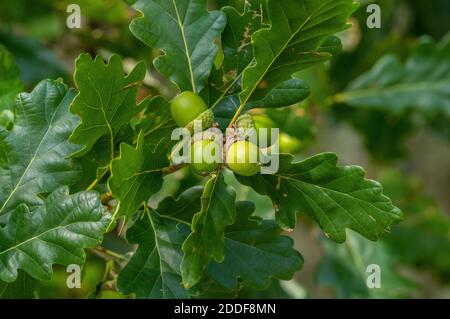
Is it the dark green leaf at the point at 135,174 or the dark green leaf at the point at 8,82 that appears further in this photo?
the dark green leaf at the point at 8,82

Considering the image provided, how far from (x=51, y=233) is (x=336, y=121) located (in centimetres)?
152

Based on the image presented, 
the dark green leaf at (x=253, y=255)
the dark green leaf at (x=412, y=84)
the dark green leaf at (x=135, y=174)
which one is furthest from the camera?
the dark green leaf at (x=412, y=84)

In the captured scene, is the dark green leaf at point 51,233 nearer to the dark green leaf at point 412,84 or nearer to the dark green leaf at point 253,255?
the dark green leaf at point 253,255

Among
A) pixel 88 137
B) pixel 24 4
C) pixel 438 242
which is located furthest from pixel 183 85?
pixel 438 242

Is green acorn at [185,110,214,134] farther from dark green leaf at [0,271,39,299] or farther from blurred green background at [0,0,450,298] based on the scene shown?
blurred green background at [0,0,450,298]

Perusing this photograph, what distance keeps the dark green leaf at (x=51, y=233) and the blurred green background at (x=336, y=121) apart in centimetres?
51

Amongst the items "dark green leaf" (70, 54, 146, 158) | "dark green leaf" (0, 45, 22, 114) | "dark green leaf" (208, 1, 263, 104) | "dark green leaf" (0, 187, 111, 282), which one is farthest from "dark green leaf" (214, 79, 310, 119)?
"dark green leaf" (0, 45, 22, 114)

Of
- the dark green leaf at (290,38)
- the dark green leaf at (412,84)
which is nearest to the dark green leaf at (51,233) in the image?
the dark green leaf at (290,38)

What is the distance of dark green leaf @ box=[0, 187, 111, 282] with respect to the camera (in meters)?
0.94

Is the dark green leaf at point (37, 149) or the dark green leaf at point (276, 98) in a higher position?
the dark green leaf at point (276, 98)

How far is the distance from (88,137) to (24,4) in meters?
1.46

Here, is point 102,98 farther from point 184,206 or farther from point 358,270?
point 358,270

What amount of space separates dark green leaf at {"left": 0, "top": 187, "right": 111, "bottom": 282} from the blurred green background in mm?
506

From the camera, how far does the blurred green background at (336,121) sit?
1.83 metres
